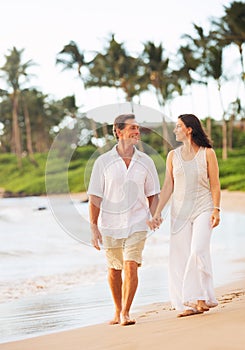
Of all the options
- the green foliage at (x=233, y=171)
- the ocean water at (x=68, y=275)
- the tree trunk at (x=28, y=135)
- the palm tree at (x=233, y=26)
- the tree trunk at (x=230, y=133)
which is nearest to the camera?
the ocean water at (x=68, y=275)

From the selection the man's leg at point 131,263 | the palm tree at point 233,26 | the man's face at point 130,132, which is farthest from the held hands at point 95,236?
the palm tree at point 233,26

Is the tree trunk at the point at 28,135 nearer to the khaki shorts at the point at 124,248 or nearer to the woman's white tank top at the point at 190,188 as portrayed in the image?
the woman's white tank top at the point at 190,188

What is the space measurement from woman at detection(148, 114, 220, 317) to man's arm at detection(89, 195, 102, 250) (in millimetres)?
337

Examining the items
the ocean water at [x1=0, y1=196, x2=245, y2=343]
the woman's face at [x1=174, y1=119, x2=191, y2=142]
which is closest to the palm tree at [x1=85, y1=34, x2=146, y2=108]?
the ocean water at [x1=0, y1=196, x2=245, y2=343]

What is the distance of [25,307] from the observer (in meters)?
6.89

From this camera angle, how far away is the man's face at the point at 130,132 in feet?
16.2

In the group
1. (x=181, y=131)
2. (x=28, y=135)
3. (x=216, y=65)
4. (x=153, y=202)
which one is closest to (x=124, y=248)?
(x=153, y=202)

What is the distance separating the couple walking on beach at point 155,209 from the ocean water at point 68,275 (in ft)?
0.61

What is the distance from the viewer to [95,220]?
4.93 meters

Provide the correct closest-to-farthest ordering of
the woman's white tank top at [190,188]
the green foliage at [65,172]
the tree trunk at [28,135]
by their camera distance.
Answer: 1. the woman's white tank top at [190,188]
2. the green foliage at [65,172]
3. the tree trunk at [28,135]

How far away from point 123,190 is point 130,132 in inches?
15.2

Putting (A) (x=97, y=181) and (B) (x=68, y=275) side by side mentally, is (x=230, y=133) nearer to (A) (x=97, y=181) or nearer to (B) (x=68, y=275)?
(B) (x=68, y=275)

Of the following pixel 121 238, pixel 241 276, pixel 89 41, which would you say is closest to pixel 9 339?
pixel 121 238

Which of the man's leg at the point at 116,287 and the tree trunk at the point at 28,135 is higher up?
the tree trunk at the point at 28,135
